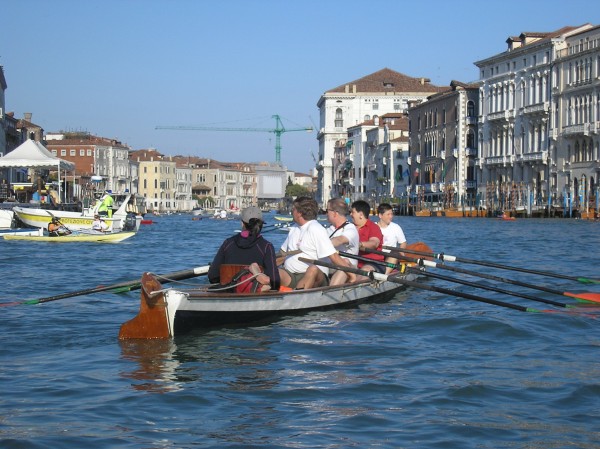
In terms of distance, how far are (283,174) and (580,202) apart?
315 ft

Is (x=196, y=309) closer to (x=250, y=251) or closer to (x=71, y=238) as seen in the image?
(x=250, y=251)

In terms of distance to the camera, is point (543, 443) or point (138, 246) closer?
point (543, 443)

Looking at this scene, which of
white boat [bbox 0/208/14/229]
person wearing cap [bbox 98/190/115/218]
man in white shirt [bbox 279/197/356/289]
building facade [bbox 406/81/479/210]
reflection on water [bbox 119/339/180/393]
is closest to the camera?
reflection on water [bbox 119/339/180/393]

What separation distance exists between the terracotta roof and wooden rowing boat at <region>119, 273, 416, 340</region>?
110651 millimetres

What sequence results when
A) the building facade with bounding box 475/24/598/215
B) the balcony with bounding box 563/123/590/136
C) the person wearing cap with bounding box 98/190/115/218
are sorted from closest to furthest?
the person wearing cap with bounding box 98/190/115/218 < the balcony with bounding box 563/123/590/136 < the building facade with bounding box 475/24/598/215

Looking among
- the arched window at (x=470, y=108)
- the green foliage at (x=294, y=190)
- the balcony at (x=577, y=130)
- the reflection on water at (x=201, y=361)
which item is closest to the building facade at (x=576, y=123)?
the balcony at (x=577, y=130)

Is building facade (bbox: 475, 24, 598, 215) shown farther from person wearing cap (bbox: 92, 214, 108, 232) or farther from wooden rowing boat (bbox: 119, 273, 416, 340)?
wooden rowing boat (bbox: 119, 273, 416, 340)

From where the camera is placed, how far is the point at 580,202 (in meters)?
60.7

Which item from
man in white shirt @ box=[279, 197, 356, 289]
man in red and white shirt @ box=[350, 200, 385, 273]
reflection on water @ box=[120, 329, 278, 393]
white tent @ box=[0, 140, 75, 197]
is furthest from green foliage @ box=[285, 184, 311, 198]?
reflection on water @ box=[120, 329, 278, 393]

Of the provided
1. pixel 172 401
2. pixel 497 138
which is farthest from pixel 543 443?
pixel 497 138

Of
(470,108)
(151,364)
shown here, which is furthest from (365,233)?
(470,108)

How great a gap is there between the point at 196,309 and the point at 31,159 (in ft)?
110

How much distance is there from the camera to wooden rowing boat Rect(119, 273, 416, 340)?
961 cm

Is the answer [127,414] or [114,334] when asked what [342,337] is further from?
[127,414]
